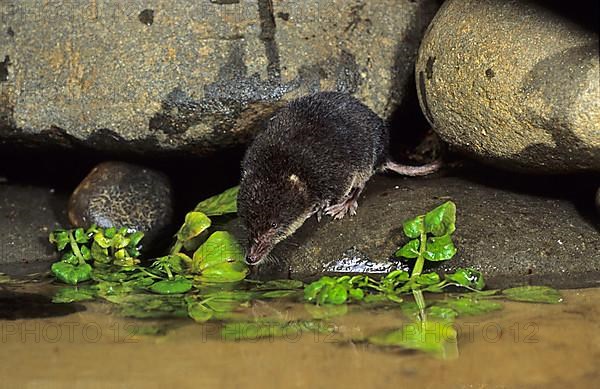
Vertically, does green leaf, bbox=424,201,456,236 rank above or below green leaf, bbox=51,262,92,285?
above

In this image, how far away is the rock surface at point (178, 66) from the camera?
5.38 meters

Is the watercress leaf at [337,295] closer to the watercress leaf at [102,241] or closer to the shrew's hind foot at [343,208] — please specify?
the shrew's hind foot at [343,208]

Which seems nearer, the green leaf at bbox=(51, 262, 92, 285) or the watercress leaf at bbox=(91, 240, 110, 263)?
the green leaf at bbox=(51, 262, 92, 285)

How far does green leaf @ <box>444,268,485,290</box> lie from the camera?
14.7ft

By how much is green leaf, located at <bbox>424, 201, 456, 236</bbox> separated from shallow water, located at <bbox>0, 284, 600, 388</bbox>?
1.92 feet

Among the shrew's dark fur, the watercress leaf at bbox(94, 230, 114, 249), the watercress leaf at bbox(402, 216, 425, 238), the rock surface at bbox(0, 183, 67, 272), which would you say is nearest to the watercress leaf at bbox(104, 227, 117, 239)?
the watercress leaf at bbox(94, 230, 114, 249)

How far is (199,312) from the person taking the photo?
4176 millimetres

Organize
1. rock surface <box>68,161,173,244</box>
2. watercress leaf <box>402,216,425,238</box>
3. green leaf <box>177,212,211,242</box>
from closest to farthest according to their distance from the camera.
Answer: watercress leaf <box>402,216,425,238</box> < green leaf <box>177,212,211,242</box> < rock surface <box>68,161,173,244</box>

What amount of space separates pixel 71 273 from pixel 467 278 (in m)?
2.08

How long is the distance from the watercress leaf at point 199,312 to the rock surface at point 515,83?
1.82 m

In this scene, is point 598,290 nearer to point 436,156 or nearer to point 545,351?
point 545,351

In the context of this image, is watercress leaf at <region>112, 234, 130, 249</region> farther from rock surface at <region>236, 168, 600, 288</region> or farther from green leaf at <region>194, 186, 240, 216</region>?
rock surface at <region>236, 168, 600, 288</region>

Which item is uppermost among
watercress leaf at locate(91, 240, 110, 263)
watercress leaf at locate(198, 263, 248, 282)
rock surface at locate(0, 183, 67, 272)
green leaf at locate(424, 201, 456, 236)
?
green leaf at locate(424, 201, 456, 236)

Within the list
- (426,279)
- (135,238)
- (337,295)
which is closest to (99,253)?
(135,238)
